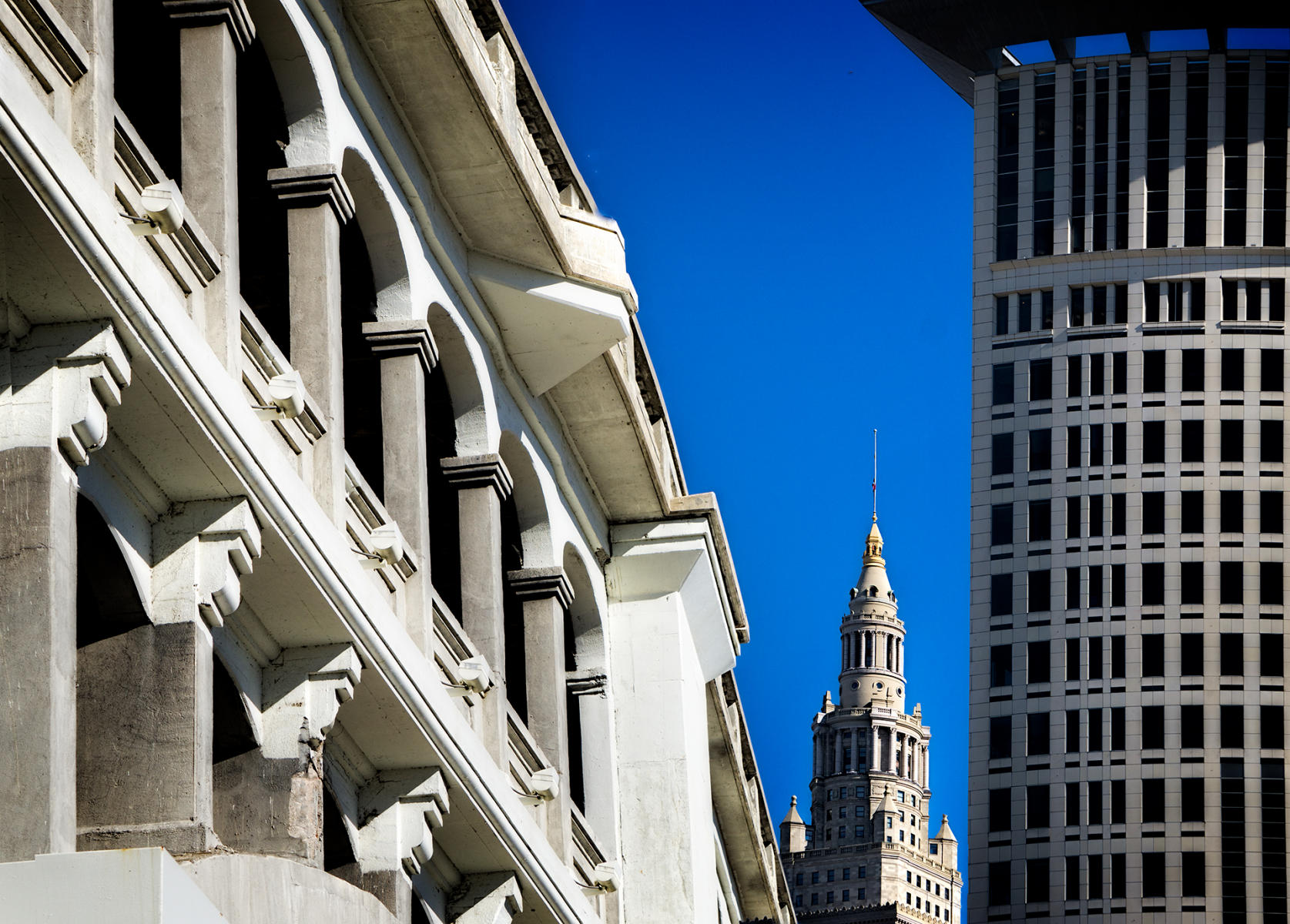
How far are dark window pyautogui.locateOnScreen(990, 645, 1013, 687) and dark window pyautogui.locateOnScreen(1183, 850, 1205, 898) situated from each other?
15.1 metres

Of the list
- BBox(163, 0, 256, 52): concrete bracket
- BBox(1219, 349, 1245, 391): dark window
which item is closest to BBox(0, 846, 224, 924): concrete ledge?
BBox(163, 0, 256, 52): concrete bracket

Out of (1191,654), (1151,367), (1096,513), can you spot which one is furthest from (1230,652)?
(1151,367)

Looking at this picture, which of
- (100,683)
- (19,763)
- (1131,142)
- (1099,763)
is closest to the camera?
(19,763)

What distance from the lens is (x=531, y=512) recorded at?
23.1 meters

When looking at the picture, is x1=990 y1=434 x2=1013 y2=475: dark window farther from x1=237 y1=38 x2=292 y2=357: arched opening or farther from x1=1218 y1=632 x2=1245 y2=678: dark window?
x1=237 y1=38 x2=292 y2=357: arched opening

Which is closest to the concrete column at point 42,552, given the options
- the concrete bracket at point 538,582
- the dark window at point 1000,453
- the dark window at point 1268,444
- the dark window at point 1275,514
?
the concrete bracket at point 538,582

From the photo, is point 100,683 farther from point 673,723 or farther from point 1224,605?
point 1224,605

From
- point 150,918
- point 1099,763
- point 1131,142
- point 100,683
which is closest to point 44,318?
point 100,683

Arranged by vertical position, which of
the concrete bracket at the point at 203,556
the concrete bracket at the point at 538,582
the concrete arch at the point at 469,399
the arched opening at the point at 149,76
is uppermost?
the arched opening at the point at 149,76

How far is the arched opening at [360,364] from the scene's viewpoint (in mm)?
20062

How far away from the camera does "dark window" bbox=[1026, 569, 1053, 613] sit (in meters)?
147

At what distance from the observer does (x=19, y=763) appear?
1132cm

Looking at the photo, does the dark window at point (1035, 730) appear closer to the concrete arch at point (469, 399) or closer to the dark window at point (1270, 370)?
the dark window at point (1270, 370)

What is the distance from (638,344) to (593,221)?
10.4 ft
